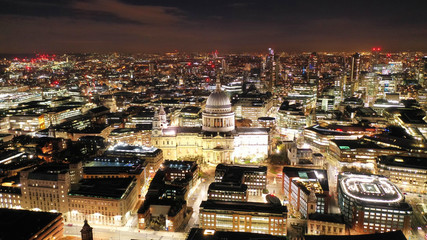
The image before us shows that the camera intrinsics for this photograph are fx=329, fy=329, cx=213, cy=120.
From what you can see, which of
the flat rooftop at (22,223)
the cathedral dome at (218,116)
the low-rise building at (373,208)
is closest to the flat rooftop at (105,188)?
the flat rooftop at (22,223)

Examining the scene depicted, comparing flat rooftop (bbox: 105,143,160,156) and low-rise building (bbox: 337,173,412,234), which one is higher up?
flat rooftop (bbox: 105,143,160,156)

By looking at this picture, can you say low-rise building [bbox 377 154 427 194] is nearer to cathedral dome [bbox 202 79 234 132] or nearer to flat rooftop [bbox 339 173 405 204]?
flat rooftop [bbox 339 173 405 204]

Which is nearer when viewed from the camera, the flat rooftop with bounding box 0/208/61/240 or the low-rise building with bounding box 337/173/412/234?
the flat rooftop with bounding box 0/208/61/240

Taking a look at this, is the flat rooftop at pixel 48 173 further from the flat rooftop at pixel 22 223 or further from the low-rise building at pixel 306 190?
the low-rise building at pixel 306 190

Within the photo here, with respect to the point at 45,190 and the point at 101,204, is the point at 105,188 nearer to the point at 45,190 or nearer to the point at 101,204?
the point at 101,204

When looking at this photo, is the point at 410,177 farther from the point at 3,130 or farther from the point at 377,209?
the point at 3,130

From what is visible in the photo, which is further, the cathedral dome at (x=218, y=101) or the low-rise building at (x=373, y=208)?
the cathedral dome at (x=218, y=101)

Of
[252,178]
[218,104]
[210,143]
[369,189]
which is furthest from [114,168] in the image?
[369,189]

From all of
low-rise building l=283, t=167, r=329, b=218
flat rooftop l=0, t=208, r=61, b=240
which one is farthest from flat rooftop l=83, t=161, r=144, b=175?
low-rise building l=283, t=167, r=329, b=218
